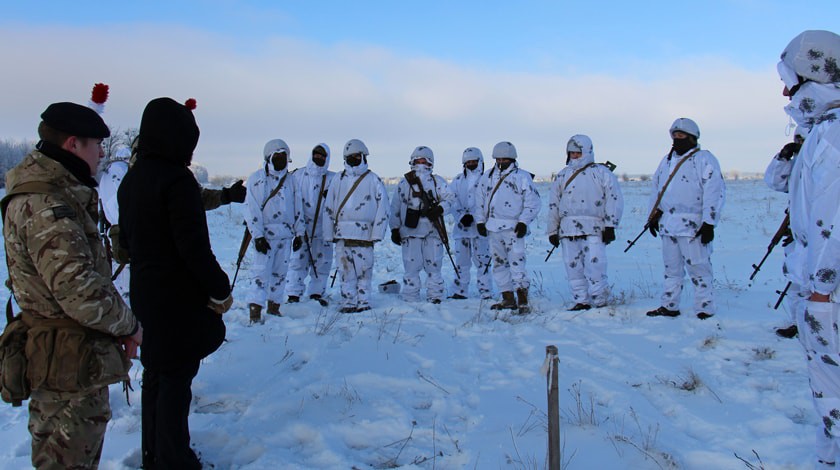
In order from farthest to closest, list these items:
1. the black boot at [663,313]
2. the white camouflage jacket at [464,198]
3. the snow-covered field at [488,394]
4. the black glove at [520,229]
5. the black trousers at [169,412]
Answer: the white camouflage jacket at [464,198], the black glove at [520,229], the black boot at [663,313], the snow-covered field at [488,394], the black trousers at [169,412]

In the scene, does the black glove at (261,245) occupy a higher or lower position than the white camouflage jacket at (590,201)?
lower

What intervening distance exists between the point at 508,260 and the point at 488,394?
4.02 meters

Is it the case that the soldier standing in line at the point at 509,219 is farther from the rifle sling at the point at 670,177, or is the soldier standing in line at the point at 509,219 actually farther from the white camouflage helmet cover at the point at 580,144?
the rifle sling at the point at 670,177

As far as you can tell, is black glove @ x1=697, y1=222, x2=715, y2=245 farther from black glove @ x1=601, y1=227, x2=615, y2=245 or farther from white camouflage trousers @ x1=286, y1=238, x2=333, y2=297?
white camouflage trousers @ x1=286, y1=238, x2=333, y2=297

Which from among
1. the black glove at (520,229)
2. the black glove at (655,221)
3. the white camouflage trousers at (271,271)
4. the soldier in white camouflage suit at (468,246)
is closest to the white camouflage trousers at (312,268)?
the white camouflage trousers at (271,271)

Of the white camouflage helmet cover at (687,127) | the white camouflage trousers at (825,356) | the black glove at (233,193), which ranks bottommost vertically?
the white camouflage trousers at (825,356)

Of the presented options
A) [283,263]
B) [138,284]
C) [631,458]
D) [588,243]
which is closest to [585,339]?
[588,243]

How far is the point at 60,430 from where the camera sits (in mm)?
2758

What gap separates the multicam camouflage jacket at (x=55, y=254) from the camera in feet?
8.61

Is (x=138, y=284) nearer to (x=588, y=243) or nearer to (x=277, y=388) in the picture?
(x=277, y=388)

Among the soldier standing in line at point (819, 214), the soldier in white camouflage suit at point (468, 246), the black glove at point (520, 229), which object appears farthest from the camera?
the soldier in white camouflage suit at point (468, 246)

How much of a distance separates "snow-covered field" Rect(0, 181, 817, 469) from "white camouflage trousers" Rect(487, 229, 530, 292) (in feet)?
2.97

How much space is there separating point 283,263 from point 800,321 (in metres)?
6.48

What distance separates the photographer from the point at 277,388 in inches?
196
